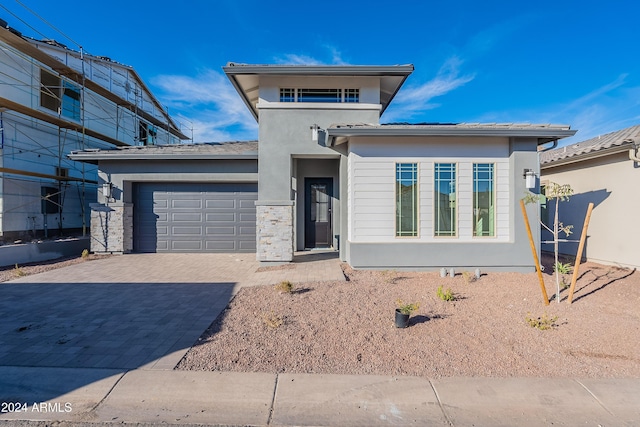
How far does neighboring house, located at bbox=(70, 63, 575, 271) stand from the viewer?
23.3ft

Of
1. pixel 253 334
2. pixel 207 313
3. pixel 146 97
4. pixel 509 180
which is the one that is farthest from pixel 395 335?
pixel 146 97

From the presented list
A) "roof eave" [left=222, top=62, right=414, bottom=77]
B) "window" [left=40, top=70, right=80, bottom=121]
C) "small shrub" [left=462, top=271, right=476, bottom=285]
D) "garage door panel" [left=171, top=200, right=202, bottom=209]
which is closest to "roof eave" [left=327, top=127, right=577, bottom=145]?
"roof eave" [left=222, top=62, right=414, bottom=77]

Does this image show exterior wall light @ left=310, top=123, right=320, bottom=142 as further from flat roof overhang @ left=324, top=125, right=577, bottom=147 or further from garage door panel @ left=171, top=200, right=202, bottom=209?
garage door panel @ left=171, top=200, right=202, bottom=209

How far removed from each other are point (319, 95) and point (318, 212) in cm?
382

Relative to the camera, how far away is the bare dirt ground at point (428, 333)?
10.8ft

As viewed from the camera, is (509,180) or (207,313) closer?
(207,313)

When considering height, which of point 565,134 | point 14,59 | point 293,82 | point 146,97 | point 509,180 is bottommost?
point 509,180

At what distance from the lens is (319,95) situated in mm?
8742

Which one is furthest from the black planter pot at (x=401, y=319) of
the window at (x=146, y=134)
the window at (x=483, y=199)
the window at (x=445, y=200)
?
the window at (x=146, y=134)

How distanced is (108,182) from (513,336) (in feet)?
38.5

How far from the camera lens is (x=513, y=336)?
3975 mm

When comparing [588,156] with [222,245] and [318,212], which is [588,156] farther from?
[222,245]

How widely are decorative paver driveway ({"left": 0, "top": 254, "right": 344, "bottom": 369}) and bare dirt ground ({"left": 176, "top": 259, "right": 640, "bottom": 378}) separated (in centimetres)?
47

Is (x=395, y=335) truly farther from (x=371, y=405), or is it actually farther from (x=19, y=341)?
(x=19, y=341)
